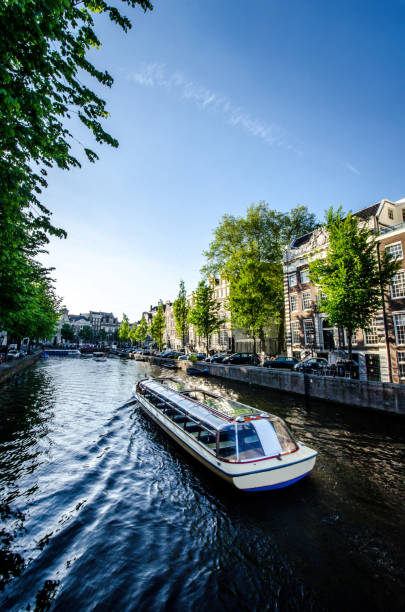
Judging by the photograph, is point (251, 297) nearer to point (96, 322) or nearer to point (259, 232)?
point (259, 232)

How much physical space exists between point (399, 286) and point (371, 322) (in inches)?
147

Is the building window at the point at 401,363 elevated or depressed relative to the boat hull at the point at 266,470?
elevated

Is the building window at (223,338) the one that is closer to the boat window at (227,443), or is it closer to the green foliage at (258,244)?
the green foliage at (258,244)

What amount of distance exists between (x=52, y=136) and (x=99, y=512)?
9.43 m

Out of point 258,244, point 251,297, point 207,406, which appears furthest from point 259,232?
point 207,406

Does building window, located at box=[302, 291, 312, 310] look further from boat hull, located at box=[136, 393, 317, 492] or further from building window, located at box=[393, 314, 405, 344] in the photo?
boat hull, located at box=[136, 393, 317, 492]

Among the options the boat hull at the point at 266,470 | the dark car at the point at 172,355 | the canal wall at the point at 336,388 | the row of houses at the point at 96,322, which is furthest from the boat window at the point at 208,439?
the row of houses at the point at 96,322

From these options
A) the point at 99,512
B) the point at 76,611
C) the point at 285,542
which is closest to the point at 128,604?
the point at 76,611

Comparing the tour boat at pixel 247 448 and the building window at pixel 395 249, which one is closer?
the tour boat at pixel 247 448

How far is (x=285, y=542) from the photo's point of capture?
240 inches

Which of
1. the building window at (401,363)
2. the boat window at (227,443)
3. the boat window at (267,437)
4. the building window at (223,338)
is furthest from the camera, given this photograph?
the building window at (223,338)

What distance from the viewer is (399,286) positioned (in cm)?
2323

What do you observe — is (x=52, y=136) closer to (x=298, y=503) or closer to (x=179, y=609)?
(x=179, y=609)

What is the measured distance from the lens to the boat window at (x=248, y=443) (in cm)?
759
